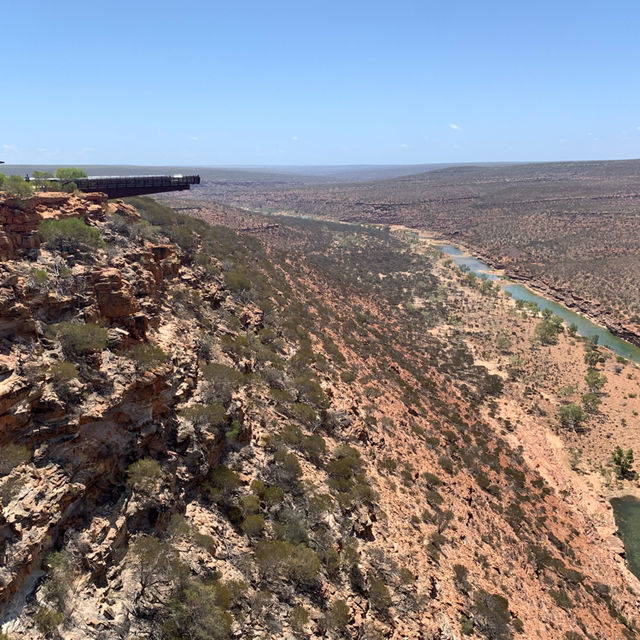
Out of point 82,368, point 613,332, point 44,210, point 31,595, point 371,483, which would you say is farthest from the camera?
point 613,332

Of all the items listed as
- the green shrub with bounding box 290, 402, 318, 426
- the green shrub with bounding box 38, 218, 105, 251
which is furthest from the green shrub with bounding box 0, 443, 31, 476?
the green shrub with bounding box 290, 402, 318, 426

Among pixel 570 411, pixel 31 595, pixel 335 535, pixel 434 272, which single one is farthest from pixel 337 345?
pixel 434 272

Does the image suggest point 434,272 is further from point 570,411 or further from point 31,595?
point 31,595

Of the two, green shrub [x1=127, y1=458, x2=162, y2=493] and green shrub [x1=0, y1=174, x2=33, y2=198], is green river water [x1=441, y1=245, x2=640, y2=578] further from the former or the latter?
green shrub [x1=0, y1=174, x2=33, y2=198]

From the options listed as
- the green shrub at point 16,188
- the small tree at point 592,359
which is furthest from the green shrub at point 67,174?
the small tree at point 592,359

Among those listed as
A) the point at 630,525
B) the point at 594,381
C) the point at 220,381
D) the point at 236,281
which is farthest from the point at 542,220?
the point at 220,381

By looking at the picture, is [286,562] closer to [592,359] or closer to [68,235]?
[68,235]
